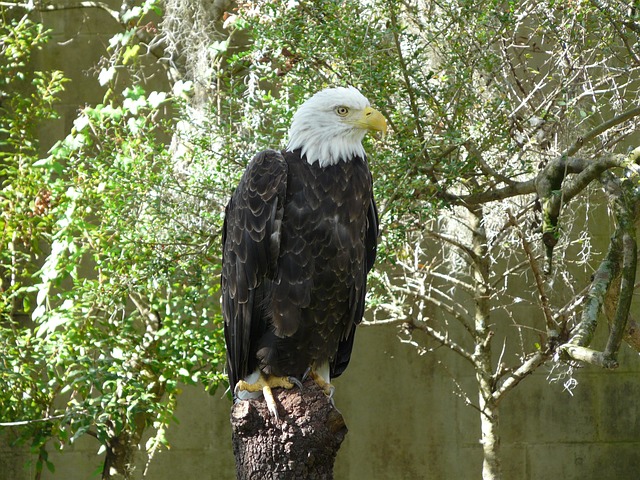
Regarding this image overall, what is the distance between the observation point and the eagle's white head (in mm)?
3207

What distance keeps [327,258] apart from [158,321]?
2.10 m

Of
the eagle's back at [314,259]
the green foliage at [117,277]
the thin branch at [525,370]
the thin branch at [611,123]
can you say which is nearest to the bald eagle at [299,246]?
the eagle's back at [314,259]

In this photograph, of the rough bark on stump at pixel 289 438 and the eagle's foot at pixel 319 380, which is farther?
the eagle's foot at pixel 319 380

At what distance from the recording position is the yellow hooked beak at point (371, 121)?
10.4ft

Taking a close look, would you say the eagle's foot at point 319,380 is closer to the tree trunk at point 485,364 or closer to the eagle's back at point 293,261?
the eagle's back at point 293,261

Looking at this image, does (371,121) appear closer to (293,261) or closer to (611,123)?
(293,261)

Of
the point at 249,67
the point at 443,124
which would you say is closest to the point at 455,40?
the point at 443,124

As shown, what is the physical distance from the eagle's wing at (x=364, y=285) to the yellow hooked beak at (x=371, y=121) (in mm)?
275

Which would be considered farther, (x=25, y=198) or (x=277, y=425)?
(x=25, y=198)

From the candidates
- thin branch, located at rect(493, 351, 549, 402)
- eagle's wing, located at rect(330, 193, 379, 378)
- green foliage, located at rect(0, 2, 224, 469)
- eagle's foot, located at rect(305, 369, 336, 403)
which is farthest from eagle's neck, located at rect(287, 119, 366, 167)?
thin branch, located at rect(493, 351, 549, 402)

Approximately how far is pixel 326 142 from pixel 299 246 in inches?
14.6

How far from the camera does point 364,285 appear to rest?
3336 mm

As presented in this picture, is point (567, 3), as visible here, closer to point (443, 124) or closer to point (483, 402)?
point (443, 124)

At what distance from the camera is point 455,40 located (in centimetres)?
399
